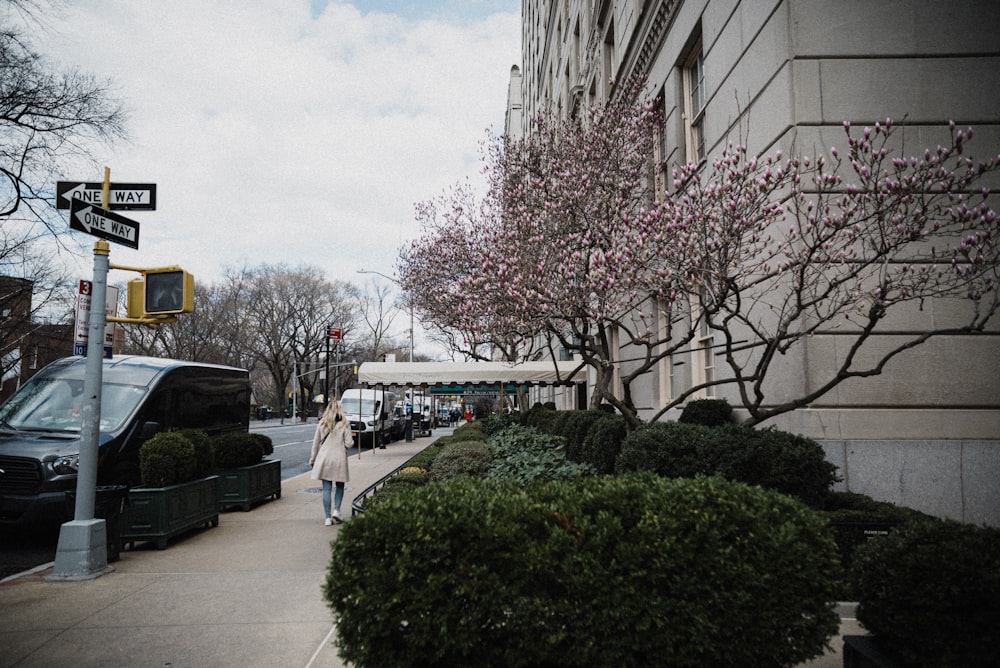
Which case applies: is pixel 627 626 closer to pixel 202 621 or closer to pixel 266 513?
pixel 202 621

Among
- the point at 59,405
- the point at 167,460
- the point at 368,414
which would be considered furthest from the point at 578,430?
the point at 368,414

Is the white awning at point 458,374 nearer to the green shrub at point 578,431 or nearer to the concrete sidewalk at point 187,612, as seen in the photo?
the green shrub at point 578,431

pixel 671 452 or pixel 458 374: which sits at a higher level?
pixel 458 374

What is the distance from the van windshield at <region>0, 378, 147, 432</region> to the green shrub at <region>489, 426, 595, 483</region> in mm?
5744

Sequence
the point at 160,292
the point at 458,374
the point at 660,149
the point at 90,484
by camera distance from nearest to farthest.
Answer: the point at 90,484 < the point at 160,292 < the point at 660,149 < the point at 458,374

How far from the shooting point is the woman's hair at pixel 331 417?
10.2 metres

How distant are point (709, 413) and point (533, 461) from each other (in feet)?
9.05

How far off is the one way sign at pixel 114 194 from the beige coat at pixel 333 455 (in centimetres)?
400

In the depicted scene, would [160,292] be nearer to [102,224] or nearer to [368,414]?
A: [102,224]

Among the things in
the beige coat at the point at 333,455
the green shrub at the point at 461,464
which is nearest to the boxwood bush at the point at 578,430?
the green shrub at the point at 461,464

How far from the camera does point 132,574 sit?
666 centimetres

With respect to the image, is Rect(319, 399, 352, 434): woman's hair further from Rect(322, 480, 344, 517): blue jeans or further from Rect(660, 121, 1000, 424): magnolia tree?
Rect(660, 121, 1000, 424): magnolia tree

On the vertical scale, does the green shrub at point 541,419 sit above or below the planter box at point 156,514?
above

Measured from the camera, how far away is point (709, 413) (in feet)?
28.9
